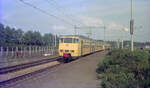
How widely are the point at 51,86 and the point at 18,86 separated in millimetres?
1613

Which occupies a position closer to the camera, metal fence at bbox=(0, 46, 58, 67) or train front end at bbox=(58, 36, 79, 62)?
metal fence at bbox=(0, 46, 58, 67)

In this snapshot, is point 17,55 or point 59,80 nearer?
point 59,80

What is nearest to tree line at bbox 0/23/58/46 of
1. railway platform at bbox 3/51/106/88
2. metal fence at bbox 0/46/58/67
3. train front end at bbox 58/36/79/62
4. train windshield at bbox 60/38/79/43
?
metal fence at bbox 0/46/58/67

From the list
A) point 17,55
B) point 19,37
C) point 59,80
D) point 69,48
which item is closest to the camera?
point 59,80

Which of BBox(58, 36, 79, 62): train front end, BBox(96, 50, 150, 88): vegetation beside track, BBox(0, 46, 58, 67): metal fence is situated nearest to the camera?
BBox(96, 50, 150, 88): vegetation beside track

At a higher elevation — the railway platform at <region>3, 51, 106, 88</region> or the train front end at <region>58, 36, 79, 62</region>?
the train front end at <region>58, 36, 79, 62</region>

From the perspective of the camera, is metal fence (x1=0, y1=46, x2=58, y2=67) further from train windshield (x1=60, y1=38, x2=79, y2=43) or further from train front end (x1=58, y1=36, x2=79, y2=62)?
train windshield (x1=60, y1=38, x2=79, y2=43)

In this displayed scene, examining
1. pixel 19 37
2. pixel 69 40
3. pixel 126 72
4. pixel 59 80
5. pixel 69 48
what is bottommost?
pixel 59 80

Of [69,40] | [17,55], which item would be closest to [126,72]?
[69,40]

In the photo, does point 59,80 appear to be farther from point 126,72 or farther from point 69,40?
point 69,40

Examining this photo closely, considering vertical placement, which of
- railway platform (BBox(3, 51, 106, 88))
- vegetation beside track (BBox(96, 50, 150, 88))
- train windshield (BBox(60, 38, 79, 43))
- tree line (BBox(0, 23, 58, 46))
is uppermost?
tree line (BBox(0, 23, 58, 46))

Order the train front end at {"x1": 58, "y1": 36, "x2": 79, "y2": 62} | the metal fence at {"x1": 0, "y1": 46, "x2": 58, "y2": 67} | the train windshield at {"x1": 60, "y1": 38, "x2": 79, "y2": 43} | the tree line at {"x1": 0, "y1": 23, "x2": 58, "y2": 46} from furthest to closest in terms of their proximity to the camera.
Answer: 1. the tree line at {"x1": 0, "y1": 23, "x2": 58, "y2": 46}
2. the train windshield at {"x1": 60, "y1": 38, "x2": 79, "y2": 43}
3. the train front end at {"x1": 58, "y1": 36, "x2": 79, "y2": 62}
4. the metal fence at {"x1": 0, "y1": 46, "x2": 58, "y2": 67}

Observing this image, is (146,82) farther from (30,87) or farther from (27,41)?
(27,41)

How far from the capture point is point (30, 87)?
7.14 meters
